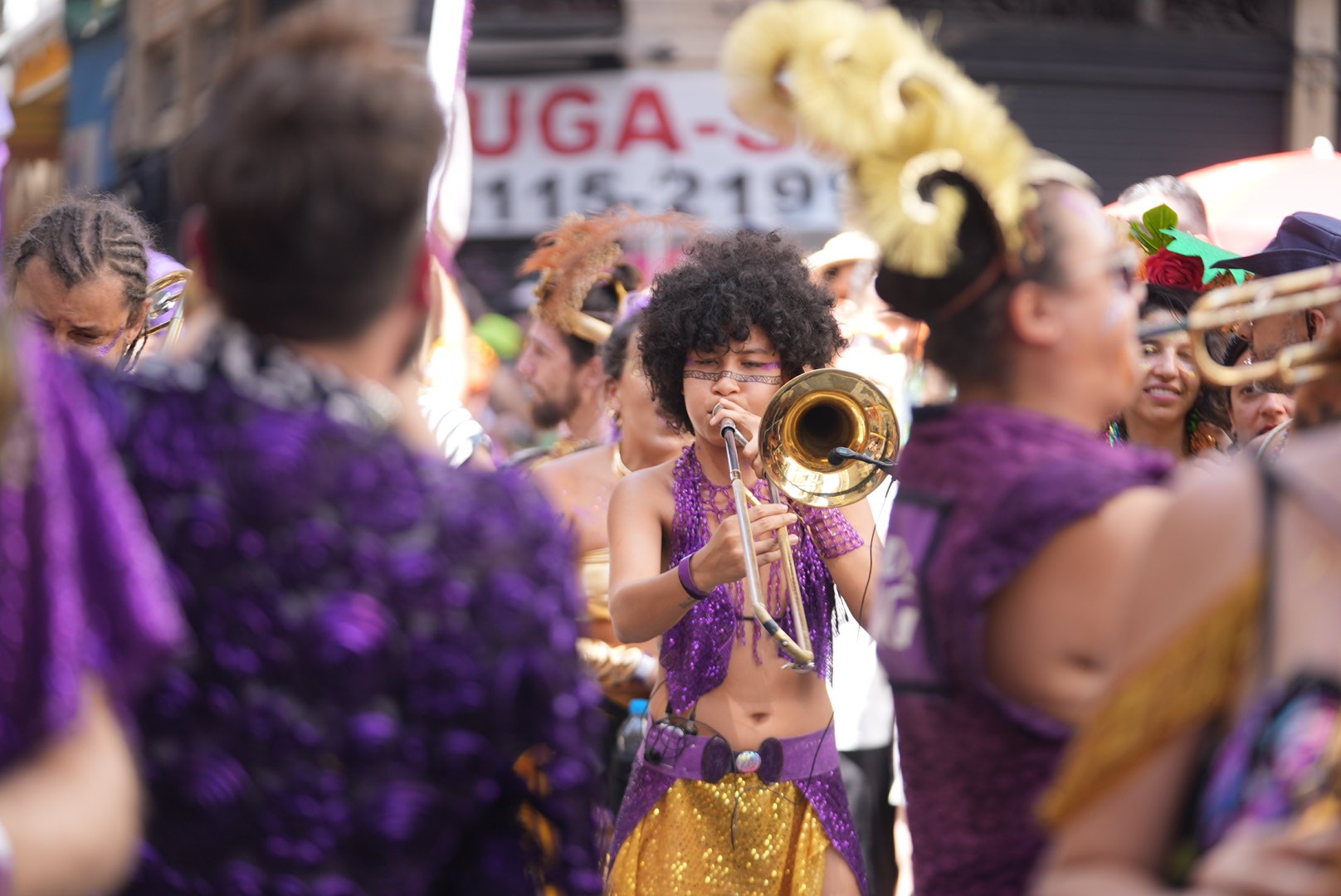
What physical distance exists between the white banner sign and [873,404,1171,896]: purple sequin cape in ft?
36.8

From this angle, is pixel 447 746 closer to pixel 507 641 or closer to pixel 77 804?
pixel 507 641

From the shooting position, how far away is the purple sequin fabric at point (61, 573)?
165cm

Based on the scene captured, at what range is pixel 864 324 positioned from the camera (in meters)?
6.75

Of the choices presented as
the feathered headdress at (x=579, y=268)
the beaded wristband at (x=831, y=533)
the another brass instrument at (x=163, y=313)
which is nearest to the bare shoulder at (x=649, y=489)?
the beaded wristband at (x=831, y=533)

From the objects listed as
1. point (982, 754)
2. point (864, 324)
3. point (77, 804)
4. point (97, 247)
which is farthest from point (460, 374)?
point (77, 804)

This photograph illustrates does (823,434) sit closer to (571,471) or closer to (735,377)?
(735,377)

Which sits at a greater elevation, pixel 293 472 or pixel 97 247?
pixel 293 472

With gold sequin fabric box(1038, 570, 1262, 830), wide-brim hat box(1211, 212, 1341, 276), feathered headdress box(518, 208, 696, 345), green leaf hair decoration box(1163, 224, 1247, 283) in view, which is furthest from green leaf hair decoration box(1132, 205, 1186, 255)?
gold sequin fabric box(1038, 570, 1262, 830)

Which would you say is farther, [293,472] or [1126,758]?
[293,472]

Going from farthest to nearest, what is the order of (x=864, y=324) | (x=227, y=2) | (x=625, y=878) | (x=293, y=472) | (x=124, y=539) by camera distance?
1. (x=227, y=2)
2. (x=864, y=324)
3. (x=625, y=878)
4. (x=293, y=472)
5. (x=124, y=539)

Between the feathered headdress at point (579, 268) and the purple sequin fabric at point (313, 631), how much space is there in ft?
15.2

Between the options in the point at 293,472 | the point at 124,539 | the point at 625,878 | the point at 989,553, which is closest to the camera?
the point at 124,539

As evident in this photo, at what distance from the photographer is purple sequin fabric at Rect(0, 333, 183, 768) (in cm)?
165

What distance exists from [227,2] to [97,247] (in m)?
13.8
